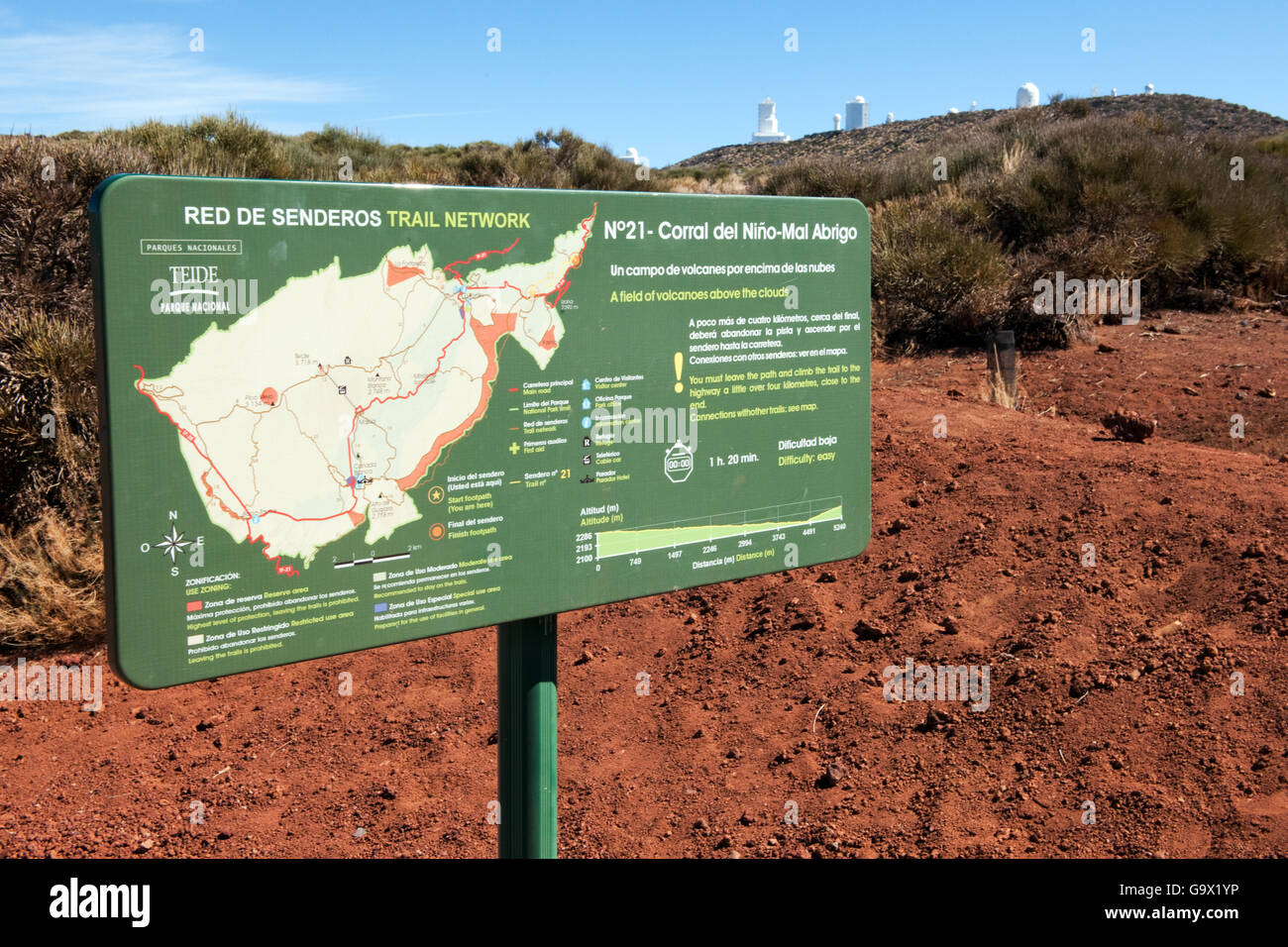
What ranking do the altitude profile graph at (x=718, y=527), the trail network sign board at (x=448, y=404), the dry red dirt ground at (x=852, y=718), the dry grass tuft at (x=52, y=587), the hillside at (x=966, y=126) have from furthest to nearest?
the hillside at (x=966, y=126) → the dry grass tuft at (x=52, y=587) → the dry red dirt ground at (x=852, y=718) → the altitude profile graph at (x=718, y=527) → the trail network sign board at (x=448, y=404)

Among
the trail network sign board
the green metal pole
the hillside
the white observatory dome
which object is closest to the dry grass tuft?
the green metal pole

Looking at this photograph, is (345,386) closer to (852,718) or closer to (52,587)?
(852,718)

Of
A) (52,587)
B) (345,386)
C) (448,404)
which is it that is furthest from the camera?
(52,587)

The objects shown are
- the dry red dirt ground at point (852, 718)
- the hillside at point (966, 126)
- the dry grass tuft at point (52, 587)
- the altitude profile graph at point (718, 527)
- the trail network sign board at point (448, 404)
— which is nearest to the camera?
the trail network sign board at point (448, 404)

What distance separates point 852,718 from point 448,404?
8.18 ft

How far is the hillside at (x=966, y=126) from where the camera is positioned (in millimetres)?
30388

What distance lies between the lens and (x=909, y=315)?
10.3m

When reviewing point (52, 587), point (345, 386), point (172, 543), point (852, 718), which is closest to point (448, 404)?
point (345, 386)

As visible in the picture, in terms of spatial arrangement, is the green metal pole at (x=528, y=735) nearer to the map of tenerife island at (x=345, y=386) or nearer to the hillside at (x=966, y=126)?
the map of tenerife island at (x=345, y=386)

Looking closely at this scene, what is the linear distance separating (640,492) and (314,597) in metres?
0.76

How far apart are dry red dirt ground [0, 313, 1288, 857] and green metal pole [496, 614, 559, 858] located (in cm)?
115

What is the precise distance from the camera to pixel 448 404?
228cm

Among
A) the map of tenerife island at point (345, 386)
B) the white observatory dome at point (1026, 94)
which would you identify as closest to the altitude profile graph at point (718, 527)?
the map of tenerife island at point (345, 386)

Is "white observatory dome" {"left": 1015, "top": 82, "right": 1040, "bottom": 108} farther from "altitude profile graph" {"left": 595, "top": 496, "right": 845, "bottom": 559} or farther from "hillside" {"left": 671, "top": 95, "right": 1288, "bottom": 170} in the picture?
"altitude profile graph" {"left": 595, "top": 496, "right": 845, "bottom": 559}
